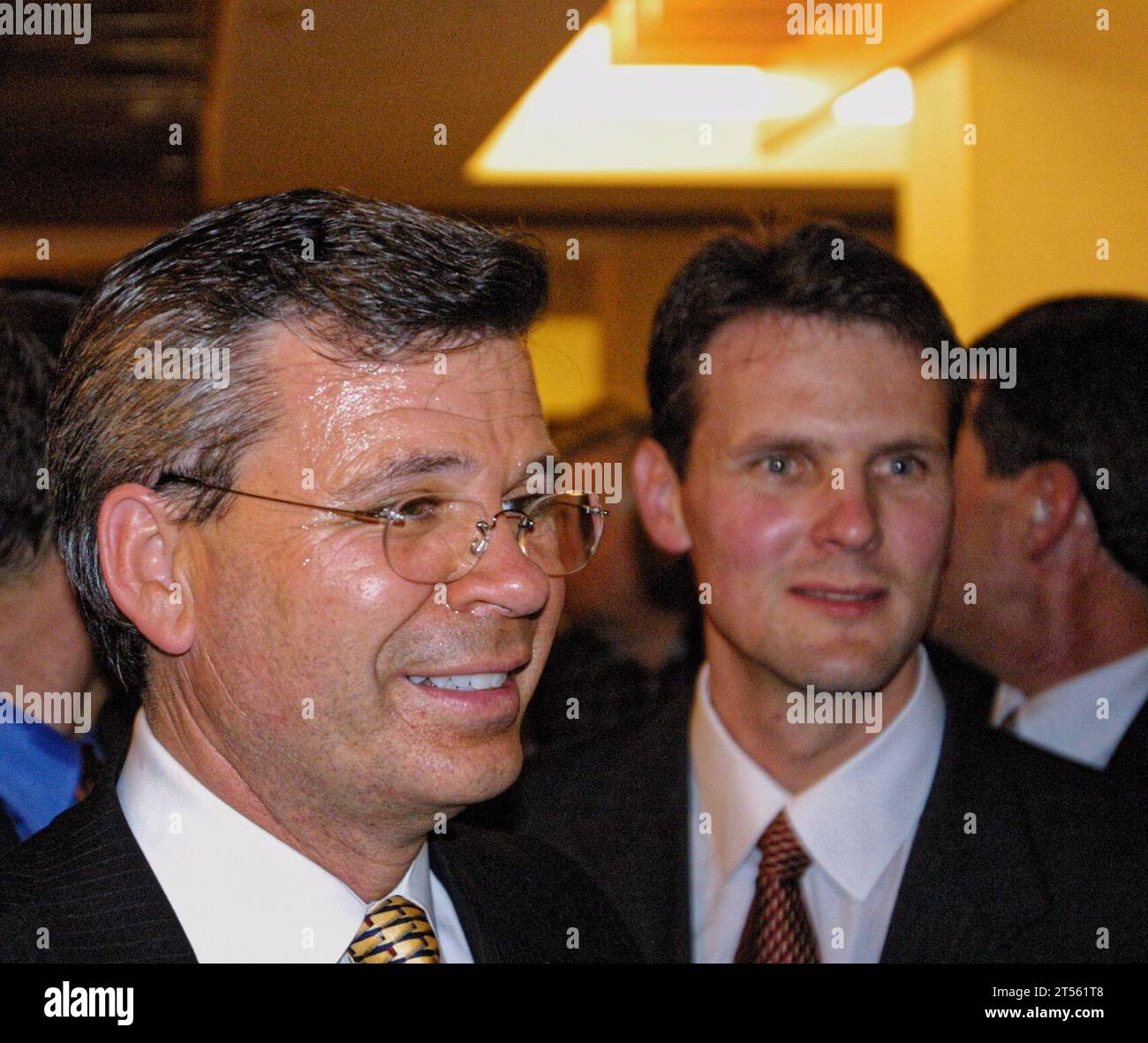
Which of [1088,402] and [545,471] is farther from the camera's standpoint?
[1088,402]

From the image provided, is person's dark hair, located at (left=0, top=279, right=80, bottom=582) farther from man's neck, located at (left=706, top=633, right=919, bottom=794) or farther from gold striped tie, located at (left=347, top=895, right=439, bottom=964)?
man's neck, located at (left=706, top=633, right=919, bottom=794)

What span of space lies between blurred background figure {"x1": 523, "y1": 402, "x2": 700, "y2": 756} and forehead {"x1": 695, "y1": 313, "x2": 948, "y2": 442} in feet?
4.00

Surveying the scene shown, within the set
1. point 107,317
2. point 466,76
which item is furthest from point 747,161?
point 107,317

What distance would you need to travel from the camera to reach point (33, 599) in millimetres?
1945

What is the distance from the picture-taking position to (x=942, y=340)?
2.14 m

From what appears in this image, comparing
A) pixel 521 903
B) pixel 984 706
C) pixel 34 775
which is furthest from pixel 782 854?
pixel 984 706

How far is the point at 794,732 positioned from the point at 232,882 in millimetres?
950

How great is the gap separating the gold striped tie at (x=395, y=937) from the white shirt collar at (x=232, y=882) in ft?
0.05

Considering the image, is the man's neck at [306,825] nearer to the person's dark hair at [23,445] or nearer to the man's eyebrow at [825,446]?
the person's dark hair at [23,445]

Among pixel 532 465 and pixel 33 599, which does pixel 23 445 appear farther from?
pixel 532 465

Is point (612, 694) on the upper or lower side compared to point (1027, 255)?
lower

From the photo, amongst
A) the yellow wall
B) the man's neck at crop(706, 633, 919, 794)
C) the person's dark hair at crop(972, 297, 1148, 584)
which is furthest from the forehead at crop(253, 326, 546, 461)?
the yellow wall

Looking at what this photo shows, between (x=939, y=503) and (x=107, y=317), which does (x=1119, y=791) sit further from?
(x=107, y=317)
